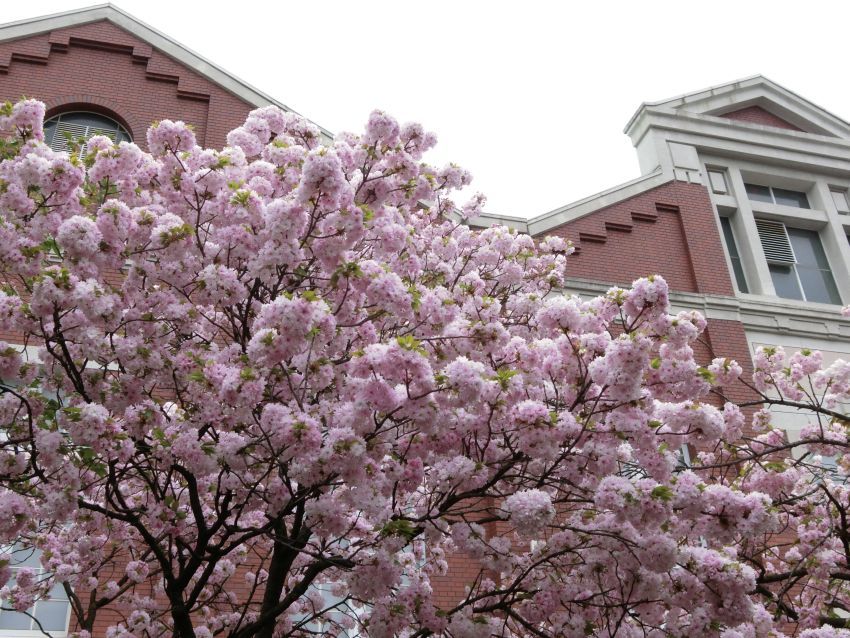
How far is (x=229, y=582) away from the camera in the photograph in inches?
395

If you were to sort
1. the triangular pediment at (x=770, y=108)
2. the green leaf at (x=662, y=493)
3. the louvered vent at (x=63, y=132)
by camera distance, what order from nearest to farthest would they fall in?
the green leaf at (x=662, y=493) → the louvered vent at (x=63, y=132) → the triangular pediment at (x=770, y=108)

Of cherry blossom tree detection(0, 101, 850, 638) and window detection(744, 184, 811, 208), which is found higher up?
window detection(744, 184, 811, 208)

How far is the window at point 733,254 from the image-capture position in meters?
15.3

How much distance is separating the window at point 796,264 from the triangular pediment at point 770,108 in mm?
2546

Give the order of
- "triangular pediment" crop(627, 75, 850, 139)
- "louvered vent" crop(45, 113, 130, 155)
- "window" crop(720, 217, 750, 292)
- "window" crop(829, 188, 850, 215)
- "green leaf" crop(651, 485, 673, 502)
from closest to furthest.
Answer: "green leaf" crop(651, 485, 673, 502) < "louvered vent" crop(45, 113, 130, 155) < "window" crop(720, 217, 750, 292) < "window" crop(829, 188, 850, 215) < "triangular pediment" crop(627, 75, 850, 139)

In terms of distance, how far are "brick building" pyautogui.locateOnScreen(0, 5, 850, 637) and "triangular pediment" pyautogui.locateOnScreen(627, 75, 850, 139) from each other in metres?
0.03

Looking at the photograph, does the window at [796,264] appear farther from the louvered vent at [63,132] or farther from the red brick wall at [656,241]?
the louvered vent at [63,132]

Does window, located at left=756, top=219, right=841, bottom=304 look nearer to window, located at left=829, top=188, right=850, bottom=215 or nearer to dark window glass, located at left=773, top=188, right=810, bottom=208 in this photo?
dark window glass, located at left=773, top=188, right=810, bottom=208

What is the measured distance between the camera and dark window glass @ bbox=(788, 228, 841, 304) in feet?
50.7

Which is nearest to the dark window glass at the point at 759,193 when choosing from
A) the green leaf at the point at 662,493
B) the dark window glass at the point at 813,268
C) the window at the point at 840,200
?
the dark window glass at the point at 813,268

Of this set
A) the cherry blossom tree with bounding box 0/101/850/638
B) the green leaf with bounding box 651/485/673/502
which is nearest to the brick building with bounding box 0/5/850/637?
the cherry blossom tree with bounding box 0/101/850/638

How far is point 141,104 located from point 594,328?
1035 cm

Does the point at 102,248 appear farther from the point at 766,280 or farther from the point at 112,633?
the point at 766,280

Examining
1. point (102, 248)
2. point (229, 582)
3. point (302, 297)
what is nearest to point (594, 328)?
point (302, 297)
